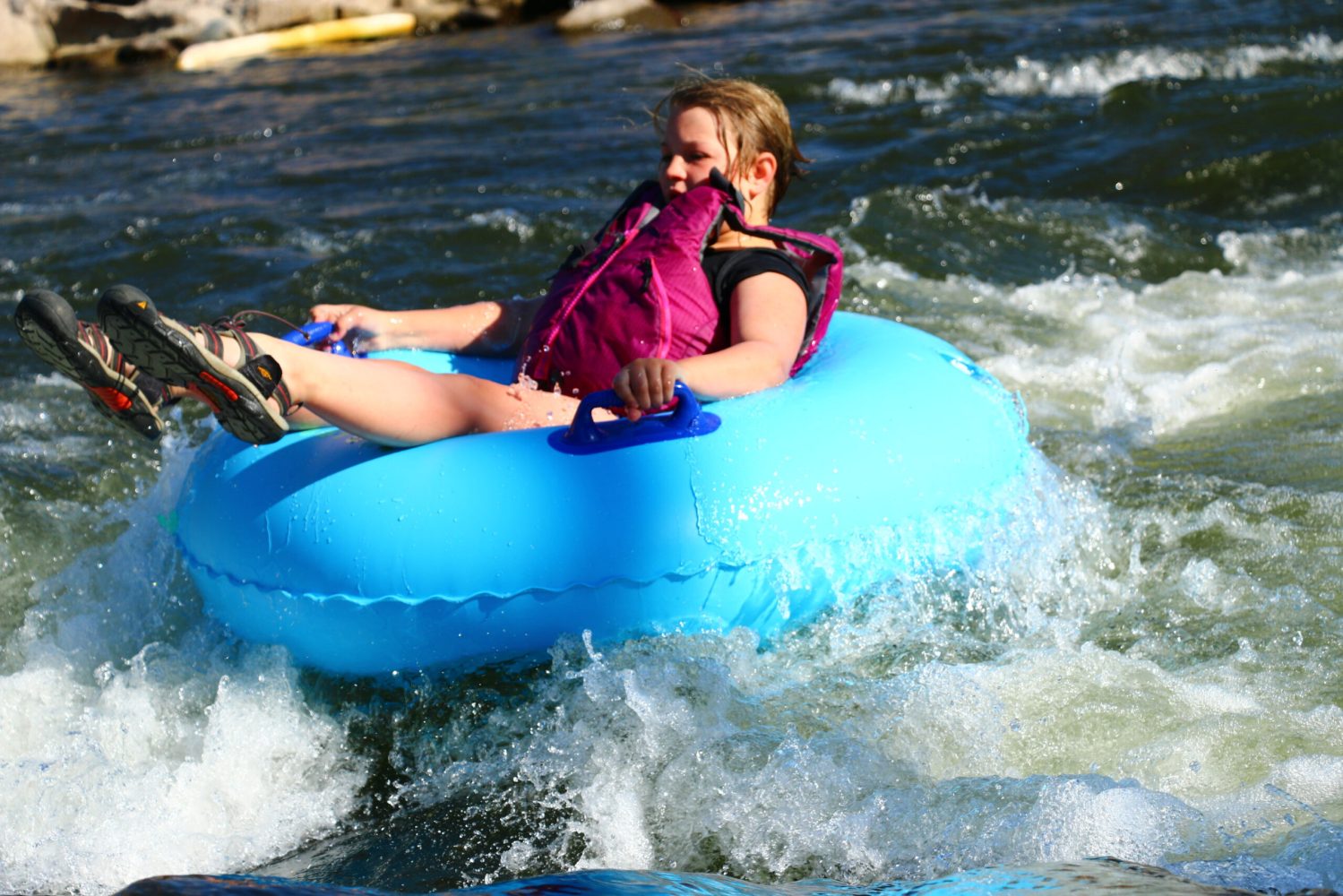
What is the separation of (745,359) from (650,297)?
13.9 inches

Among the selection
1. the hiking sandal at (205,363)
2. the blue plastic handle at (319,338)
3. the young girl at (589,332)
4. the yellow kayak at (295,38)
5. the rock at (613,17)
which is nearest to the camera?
the hiking sandal at (205,363)

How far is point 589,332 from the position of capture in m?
3.64

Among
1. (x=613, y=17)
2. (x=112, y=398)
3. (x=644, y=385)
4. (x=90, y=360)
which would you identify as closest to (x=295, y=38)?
(x=613, y=17)

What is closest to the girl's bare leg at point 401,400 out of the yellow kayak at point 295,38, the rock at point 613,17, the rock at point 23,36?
the rock at point 613,17

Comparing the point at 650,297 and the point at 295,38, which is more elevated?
the point at 295,38

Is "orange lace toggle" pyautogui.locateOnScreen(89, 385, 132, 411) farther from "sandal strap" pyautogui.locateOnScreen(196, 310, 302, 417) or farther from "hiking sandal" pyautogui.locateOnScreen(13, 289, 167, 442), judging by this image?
"sandal strap" pyautogui.locateOnScreen(196, 310, 302, 417)

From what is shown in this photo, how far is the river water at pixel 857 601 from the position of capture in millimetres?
2807

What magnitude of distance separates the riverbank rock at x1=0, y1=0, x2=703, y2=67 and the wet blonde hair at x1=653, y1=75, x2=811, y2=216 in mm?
10520

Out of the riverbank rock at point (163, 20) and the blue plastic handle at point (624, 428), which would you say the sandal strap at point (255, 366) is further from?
the riverbank rock at point (163, 20)

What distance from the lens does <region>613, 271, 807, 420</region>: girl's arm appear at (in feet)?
10.1

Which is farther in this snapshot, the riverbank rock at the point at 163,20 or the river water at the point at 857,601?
the riverbank rock at the point at 163,20

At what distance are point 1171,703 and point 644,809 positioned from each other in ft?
3.77

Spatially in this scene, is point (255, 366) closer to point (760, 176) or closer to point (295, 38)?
point (760, 176)

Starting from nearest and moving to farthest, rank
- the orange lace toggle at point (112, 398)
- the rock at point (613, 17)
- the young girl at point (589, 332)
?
the young girl at point (589, 332)
the orange lace toggle at point (112, 398)
the rock at point (613, 17)
